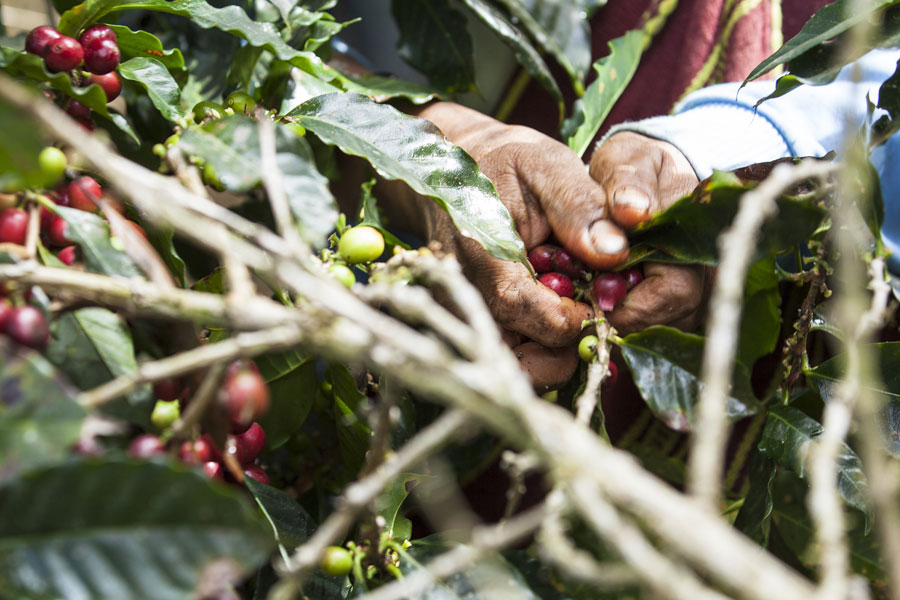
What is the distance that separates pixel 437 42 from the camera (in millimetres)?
914

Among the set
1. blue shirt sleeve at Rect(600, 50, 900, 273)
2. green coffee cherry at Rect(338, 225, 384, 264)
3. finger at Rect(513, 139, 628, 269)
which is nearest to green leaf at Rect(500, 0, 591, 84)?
blue shirt sleeve at Rect(600, 50, 900, 273)

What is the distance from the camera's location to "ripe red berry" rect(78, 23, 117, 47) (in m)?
0.53

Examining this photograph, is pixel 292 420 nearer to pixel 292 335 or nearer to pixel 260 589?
pixel 260 589

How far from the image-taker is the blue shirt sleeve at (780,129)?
732 millimetres

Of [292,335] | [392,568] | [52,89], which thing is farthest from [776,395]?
[52,89]

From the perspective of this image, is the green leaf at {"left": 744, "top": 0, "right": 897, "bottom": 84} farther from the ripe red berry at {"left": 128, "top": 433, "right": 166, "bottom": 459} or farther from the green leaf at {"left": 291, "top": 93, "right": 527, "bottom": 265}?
the ripe red berry at {"left": 128, "top": 433, "right": 166, "bottom": 459}

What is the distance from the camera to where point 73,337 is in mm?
Answer: 402

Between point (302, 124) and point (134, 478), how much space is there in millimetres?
354

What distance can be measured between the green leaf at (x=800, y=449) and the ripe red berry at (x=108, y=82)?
0.63 m

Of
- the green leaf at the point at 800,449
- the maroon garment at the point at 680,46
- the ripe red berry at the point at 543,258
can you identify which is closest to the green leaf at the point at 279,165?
the ripe red berry at the point at 543,258

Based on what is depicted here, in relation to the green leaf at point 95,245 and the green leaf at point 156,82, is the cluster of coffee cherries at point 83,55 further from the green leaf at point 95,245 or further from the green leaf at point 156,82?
the green leaf at point 95,245

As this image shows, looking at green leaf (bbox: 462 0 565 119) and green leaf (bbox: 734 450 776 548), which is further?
green leaf (bbox: 462 0 565 119)

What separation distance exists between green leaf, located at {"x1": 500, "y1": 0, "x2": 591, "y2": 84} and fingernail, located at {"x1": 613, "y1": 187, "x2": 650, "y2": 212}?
350 millimetres

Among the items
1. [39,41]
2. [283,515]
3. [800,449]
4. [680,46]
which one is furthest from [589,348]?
[680,46]
